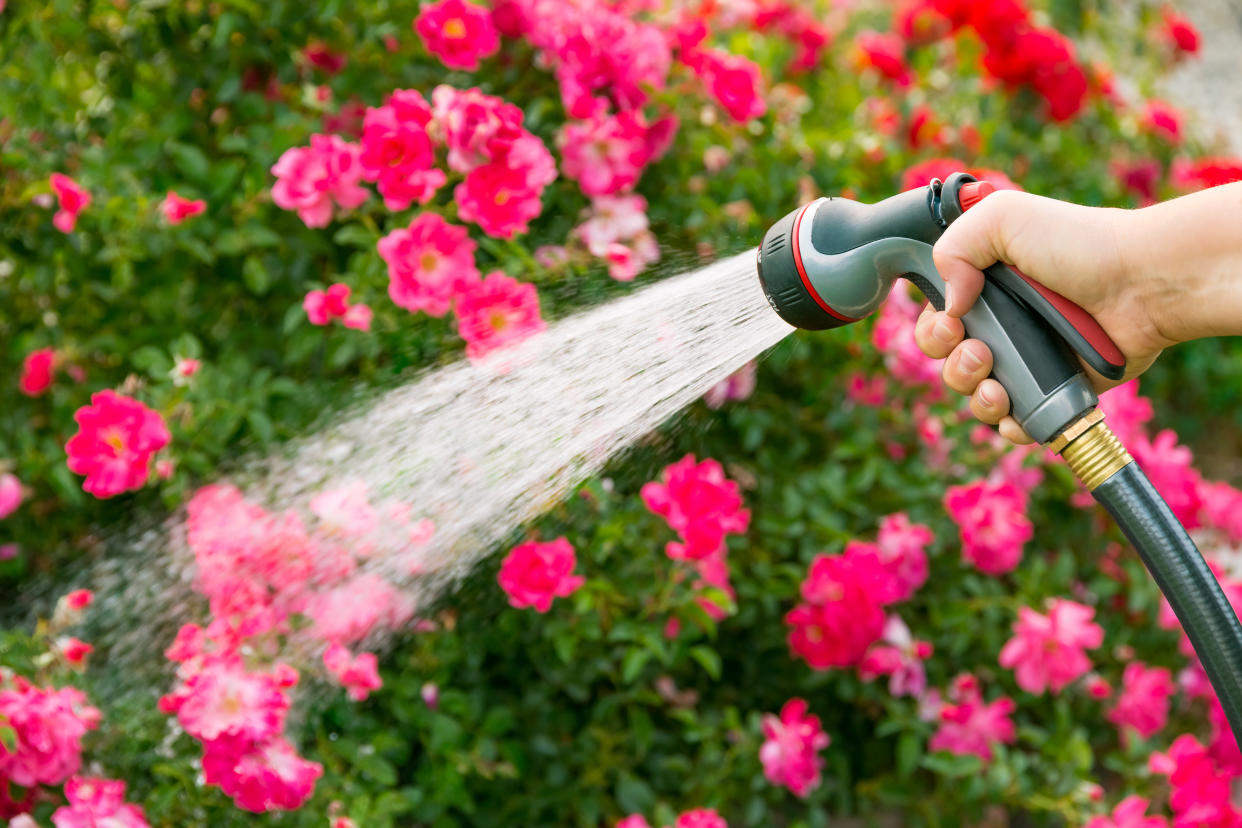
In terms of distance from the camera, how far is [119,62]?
194 centimetres

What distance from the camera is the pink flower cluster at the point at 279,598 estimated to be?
1.28 metres

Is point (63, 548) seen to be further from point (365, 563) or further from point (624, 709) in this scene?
point (624, 709)

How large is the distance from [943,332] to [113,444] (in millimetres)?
1191

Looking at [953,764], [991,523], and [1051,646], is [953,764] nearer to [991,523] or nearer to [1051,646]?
[1051,646]

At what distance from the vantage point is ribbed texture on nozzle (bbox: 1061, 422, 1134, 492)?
99 centimetres

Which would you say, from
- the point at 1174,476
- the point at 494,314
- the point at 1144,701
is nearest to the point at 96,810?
the point at 494,314

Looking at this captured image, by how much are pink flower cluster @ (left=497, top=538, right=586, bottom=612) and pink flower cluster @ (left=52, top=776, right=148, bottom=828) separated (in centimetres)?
56

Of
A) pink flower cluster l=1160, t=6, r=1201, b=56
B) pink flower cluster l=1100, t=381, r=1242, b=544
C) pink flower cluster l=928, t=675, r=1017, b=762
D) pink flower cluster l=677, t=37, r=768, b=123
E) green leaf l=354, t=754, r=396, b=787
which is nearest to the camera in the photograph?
green leaf l=354, t=754, r=396, b=787

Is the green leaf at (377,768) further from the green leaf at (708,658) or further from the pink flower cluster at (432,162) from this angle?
the pink flower cluster at (432,162)

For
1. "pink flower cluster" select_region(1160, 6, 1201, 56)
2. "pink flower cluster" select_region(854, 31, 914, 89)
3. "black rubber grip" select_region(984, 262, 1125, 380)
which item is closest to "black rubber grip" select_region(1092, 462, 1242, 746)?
"black rubber grip" select_region(984, 262, 1125, 380)

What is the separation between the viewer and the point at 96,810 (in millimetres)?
1267

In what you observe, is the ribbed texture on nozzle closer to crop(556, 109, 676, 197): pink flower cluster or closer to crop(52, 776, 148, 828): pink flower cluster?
crop(556, 109, 676, 197): pink flower cluster

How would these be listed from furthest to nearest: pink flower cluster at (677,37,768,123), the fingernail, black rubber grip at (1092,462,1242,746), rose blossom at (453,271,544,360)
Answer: pink flower cluster at (677,37,768,123)
rose blossom at (453,271,544,360)
the fingernail
black rubber grip at (1092,462,1242,746)

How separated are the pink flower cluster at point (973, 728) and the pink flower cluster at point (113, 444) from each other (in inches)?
55.8
